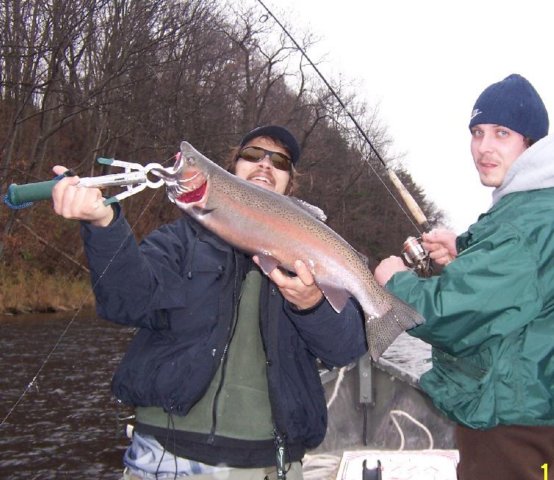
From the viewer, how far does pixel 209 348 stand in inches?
102

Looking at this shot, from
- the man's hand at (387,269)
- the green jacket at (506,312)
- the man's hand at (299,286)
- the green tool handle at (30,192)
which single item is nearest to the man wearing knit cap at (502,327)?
the green jacket at (506,312)

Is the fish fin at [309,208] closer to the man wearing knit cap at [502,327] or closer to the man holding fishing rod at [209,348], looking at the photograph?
the man holding fishing rod at [209,348]

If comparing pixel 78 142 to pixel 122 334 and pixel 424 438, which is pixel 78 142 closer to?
pixel 122 334

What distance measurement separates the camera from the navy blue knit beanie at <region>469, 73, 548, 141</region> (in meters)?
3.12

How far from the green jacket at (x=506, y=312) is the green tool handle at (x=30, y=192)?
157cm

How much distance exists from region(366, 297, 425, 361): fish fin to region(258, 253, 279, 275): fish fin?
53 centimetres

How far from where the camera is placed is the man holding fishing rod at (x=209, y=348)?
2.53m

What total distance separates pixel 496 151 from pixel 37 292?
18352 mm

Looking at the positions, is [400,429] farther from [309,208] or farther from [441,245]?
[309,208]

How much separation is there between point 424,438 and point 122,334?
12.3 m

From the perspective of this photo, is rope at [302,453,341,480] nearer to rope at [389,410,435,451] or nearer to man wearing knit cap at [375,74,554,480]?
rope at [389,410,435,451]

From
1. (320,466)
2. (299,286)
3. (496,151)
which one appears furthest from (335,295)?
(320,466)

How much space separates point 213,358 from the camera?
8.45ft

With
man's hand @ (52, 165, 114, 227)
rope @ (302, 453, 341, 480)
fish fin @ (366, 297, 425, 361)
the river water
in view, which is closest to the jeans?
fish fin @ (366, 297, 425, 361)
